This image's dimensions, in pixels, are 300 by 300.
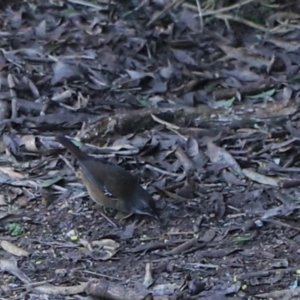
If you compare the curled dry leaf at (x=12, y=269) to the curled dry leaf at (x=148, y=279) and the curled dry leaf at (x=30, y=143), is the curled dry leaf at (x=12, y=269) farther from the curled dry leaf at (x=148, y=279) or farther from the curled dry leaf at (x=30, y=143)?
the curled dry leaf at (x=30, y=143)

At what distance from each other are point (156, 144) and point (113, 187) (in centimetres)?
84

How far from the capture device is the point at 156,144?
597 cm

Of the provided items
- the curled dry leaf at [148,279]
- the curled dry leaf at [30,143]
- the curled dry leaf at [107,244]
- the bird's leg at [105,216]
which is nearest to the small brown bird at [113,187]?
the bird's leg at [105,216]

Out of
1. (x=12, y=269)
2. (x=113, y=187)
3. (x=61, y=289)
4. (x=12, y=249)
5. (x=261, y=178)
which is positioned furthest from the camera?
(x=261, y=178)

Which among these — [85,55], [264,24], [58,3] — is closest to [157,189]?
[85,55]

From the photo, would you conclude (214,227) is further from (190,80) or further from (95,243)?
(190,80)

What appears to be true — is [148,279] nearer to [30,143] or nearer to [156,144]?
[156,144]

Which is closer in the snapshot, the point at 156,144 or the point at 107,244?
the point at 107,244

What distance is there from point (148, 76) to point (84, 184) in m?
2.01

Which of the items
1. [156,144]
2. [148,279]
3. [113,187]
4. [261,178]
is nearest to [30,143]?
[156,144]

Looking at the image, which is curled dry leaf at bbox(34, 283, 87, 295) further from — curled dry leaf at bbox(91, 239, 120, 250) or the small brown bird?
the small brown bird

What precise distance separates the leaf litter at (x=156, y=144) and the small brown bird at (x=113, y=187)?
13 cm

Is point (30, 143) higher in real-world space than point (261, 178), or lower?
lower

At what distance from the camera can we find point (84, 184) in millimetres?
5473
